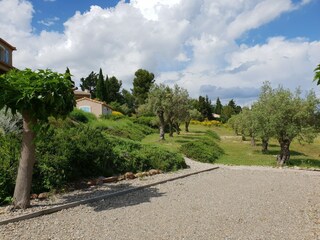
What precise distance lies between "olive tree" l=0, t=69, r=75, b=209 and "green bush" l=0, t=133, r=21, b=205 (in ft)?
2.51

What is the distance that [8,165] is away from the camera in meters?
8.53

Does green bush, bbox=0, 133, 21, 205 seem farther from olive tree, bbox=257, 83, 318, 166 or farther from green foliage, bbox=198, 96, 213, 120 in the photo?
green foliage, bbox=198, 96, 213, 120

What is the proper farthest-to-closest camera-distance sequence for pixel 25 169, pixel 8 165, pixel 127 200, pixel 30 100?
pixel 127 200
pixel 8 165
pixel 25 169
pixel 30 100

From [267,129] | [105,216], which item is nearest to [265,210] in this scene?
[105,216]

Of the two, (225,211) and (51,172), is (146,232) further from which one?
(51,172)

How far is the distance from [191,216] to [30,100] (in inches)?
181

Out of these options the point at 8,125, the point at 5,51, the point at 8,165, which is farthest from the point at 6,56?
the point at 8,165

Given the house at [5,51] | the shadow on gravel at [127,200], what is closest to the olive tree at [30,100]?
the shadow on gravel at [127,200]

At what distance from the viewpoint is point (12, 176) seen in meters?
8.36

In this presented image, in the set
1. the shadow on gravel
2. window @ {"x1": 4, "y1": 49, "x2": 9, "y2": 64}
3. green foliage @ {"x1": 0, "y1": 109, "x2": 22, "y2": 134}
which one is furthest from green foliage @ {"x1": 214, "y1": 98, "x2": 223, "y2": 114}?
the shadow on gravel

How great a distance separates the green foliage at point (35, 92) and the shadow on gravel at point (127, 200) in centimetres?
259

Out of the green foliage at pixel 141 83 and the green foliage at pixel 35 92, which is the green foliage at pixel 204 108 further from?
the green foliage at pixel 35 92

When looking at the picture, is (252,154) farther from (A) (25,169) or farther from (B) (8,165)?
(A) (25,169)

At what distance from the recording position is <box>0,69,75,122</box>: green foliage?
7.04 m
